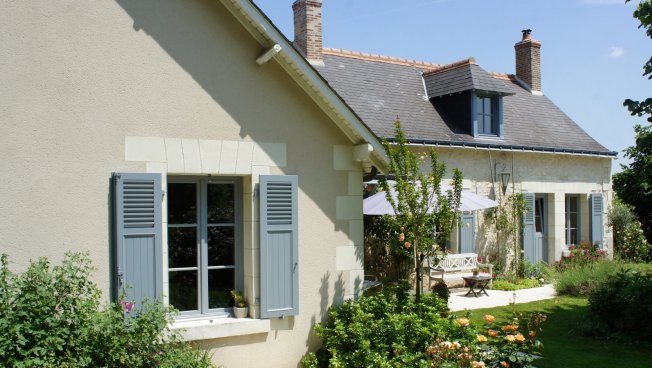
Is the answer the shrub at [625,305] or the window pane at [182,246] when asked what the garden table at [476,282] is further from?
the window pane at [182,246]

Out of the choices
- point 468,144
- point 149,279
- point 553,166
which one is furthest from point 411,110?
point 149,279

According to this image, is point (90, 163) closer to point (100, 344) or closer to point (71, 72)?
point (71, 72)

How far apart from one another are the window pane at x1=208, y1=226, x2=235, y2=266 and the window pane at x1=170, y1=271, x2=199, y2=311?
277 millimetres

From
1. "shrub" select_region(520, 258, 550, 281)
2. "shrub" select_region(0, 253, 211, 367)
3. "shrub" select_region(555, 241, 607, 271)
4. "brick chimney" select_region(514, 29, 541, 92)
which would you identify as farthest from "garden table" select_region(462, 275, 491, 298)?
"brick chimney" select_region(514, 29, 541, 92)

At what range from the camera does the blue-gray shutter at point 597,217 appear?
17.4m

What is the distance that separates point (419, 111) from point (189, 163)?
9.88m

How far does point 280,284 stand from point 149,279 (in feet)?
4.75

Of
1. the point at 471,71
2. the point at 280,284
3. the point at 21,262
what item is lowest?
the point at 280,284

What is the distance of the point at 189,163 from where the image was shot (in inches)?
246

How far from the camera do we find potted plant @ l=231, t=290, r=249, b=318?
6.51 m

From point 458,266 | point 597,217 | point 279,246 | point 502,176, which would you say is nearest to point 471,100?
point 502,176

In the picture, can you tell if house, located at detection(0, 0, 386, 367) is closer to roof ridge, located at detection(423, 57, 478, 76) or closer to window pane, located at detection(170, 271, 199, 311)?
window pane, located at detection(170, 271, 199, 311)

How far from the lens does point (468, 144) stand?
14359 mm

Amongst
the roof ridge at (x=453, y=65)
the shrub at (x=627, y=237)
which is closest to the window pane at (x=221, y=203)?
the roof ridge at (x=453, y=65)
